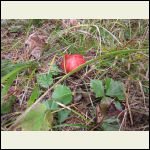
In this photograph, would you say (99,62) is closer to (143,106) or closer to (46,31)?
(143,106)

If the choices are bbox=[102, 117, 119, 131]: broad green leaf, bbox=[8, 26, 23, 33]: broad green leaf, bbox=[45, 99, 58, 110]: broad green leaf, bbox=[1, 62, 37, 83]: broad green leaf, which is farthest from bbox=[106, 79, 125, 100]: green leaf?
bbox=[8, 26, 23, 33]: broad green leaf

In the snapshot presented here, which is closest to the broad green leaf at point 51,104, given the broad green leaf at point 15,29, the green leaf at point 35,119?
the green leaf at point 35,119

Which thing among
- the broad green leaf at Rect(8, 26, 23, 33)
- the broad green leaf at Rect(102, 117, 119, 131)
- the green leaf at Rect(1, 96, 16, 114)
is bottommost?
the broad green leaf at Rect(102, 117, 119, 131)

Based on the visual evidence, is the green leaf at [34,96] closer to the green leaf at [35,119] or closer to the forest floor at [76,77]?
the forest floor at [76,77]

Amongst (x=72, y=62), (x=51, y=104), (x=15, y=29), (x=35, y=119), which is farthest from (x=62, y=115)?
(x=15, y=29)

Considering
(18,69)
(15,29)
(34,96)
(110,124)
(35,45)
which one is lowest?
(110,124)

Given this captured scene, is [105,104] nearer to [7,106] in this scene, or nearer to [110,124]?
[110,124]

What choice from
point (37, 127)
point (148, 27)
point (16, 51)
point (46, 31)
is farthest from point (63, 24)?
point (37, 127)

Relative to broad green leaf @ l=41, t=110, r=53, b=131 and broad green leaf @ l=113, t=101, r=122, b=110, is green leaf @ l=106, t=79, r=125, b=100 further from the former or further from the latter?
broad green leaf @ l=41, t=110, r=53, b=131
